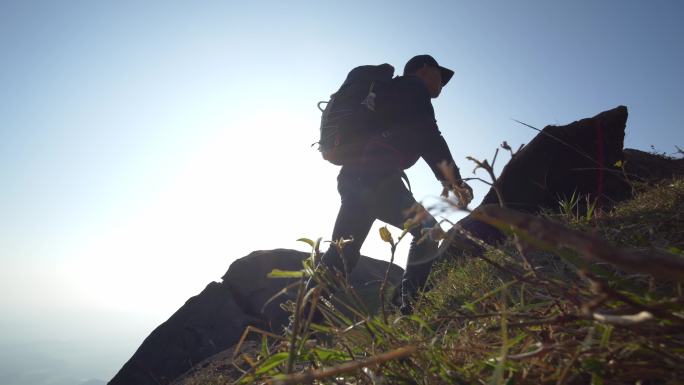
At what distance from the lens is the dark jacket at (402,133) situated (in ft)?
13.9

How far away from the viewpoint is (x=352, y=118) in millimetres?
4281

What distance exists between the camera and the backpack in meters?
4.26

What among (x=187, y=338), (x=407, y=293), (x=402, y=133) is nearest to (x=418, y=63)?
(x=402, y=133)

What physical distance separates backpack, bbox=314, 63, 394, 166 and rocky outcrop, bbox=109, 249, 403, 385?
4.70 m

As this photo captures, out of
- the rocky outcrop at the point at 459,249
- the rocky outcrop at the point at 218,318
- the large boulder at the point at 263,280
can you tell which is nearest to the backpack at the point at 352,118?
the rocky outcrop at the point at 459,249

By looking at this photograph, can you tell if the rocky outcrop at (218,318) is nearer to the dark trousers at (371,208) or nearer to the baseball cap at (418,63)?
the dark trousers at (371,208)

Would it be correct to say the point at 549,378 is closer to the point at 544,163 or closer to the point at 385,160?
the point at 385,160

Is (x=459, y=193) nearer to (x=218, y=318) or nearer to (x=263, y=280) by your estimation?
(x=218, y=318)

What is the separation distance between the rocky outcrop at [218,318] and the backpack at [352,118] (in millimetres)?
4696

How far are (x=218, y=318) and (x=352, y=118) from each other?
304 inches

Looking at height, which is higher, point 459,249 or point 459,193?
point 459,193

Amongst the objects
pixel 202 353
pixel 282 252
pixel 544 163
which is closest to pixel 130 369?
pixel 202 353

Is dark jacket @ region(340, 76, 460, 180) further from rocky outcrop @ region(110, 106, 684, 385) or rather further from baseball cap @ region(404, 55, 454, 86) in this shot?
rocky outcrop @ region(110, 106, 684, 385)

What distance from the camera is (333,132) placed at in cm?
436
